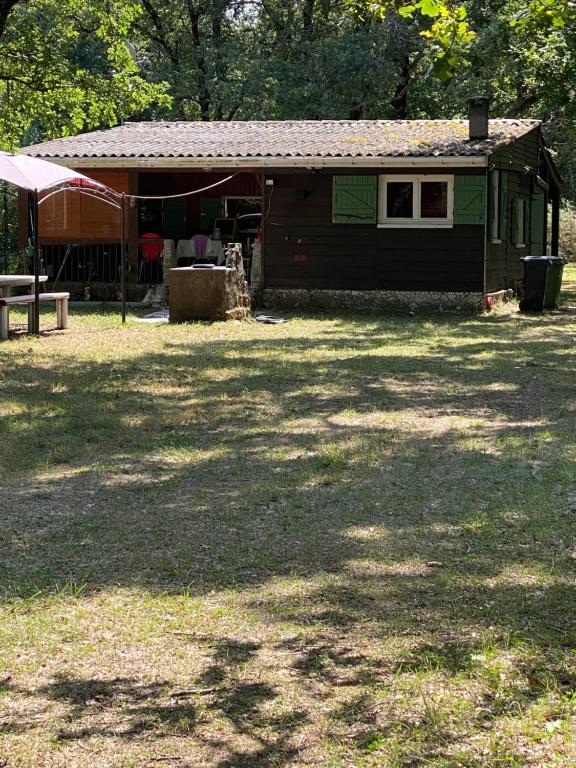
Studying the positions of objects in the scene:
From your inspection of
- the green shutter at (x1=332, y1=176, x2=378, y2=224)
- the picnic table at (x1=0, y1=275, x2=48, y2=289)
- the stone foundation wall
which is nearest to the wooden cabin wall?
the stone foundation wall

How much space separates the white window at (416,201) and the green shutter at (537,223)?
17.6 ft

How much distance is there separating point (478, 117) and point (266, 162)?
13.5ft

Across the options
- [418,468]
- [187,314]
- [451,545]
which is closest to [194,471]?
[418,468]

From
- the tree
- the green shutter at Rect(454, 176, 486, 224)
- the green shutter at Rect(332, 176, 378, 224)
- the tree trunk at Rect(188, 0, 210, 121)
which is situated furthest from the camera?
the tree trunk at Rect(188, 0, 210, 121)

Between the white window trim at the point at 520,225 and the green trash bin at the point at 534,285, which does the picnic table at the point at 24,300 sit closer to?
the green trash bin at the point at 534,285

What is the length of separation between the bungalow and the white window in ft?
0.06

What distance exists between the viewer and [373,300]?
21391mm

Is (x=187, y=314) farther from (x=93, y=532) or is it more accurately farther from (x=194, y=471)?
(x=93, y=532)

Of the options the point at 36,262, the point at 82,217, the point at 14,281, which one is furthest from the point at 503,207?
the point at 14,281

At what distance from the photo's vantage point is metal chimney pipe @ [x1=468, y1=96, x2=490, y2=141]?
20953 millimetres

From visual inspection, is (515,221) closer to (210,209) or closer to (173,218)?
(210,209)

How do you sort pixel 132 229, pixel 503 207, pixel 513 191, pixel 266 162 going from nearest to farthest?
pixel 266 162
pixel 503 207
pixel 132 229
pixel 513 191

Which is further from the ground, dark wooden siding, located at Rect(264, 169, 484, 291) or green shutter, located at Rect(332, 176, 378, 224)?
green shutter, located at Rect(332, 176, 378, 224)

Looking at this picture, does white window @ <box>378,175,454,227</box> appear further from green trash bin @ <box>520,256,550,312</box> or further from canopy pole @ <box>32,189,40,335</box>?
canopy pole @ <box>32,189,40,335</box>
